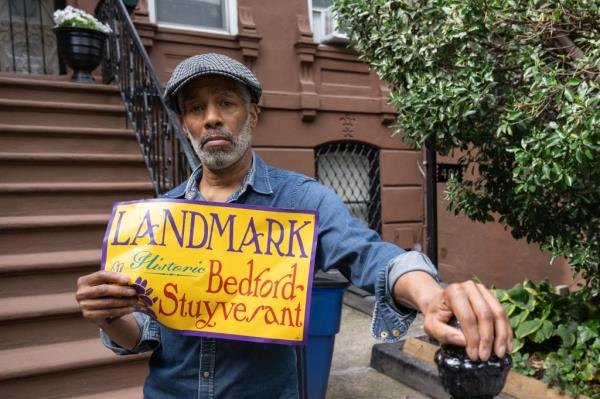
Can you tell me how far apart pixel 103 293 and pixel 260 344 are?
1.58 feet

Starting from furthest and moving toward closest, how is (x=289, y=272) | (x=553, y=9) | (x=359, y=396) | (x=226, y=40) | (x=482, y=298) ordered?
(x=226, y=40)
(x=359, y=396)
(x=553, y=9)
(x=289, y=272)
(x=482, y=298)

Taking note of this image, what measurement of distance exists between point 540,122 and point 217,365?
9.52ft

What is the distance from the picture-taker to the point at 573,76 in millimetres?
2906

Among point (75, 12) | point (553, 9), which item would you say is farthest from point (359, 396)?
point (75, 12)

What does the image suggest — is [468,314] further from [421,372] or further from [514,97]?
[421,372]

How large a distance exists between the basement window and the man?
19.0 ft

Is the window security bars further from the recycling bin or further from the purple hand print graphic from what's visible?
the purple hand print graphic

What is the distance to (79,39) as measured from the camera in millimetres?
5473

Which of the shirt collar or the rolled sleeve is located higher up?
the shirt collar

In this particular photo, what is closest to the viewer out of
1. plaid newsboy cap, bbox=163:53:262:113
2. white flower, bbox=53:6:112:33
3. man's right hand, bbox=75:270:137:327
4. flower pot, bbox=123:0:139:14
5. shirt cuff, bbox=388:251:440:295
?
shirt cuff, bbox=388:251:440:295

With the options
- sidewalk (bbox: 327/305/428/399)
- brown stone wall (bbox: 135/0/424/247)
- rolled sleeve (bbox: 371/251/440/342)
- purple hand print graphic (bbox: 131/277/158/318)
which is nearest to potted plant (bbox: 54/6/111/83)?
brown stone wall (bbox: 135/0/424/247)

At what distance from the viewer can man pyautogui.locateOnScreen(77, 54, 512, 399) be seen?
1.16 metres

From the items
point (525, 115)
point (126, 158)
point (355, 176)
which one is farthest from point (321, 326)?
point (355, 176)

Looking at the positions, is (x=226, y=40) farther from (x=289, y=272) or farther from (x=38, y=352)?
(x=289, y=272)
